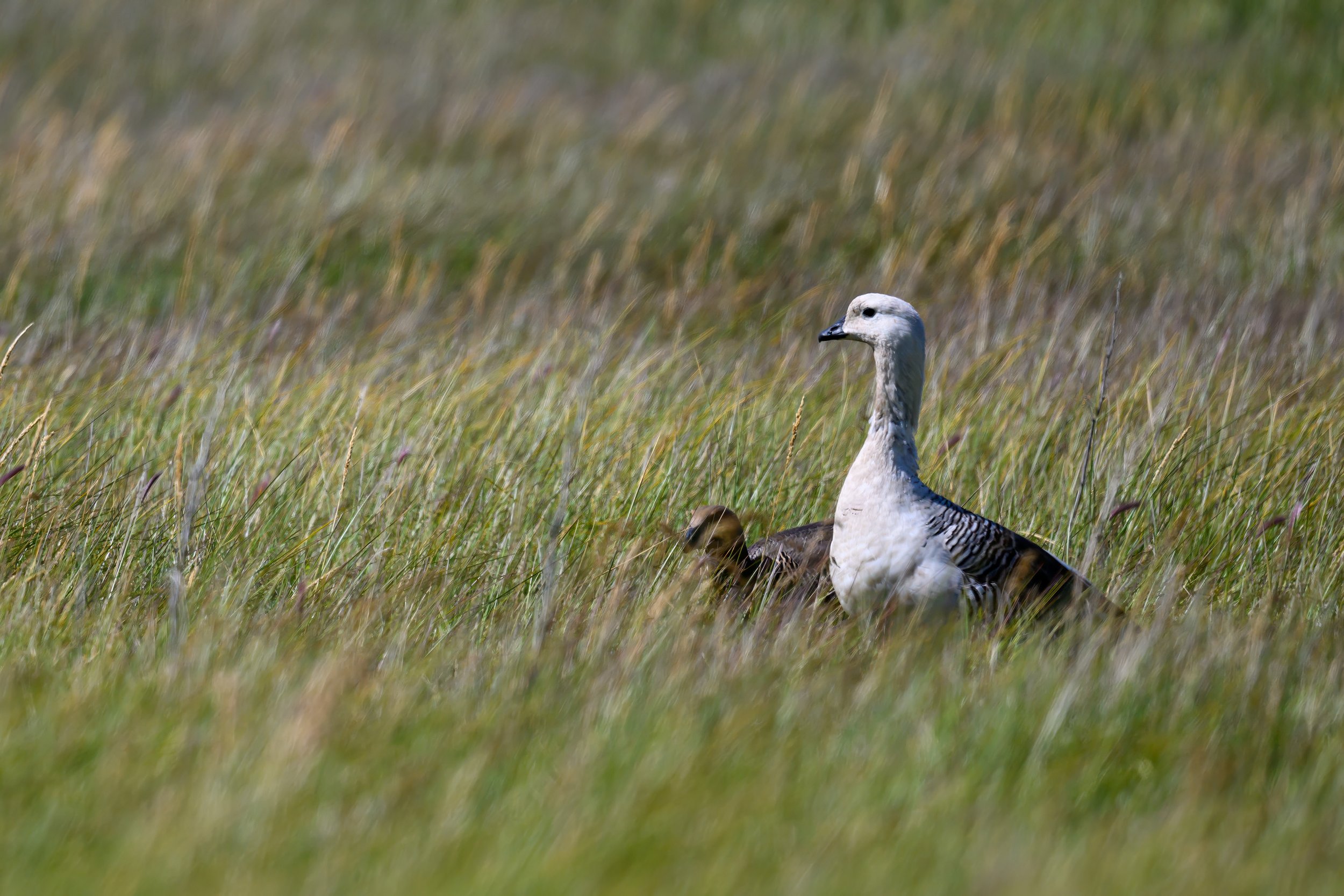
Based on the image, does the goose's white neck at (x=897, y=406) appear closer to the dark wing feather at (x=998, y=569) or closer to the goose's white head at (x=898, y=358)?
the goose's white head at (x=898, y=358)

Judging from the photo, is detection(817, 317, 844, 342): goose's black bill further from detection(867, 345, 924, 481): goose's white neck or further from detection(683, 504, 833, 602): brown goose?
detection(683, 504, 833, 602): brown goose

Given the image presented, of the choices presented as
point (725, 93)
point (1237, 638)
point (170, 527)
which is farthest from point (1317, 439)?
point (725, 93)

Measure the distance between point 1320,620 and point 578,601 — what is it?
1827 mm

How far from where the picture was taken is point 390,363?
534cm

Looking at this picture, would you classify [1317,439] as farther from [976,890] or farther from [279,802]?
[279,802]

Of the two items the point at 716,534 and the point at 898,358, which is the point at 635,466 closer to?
the point at 716,534

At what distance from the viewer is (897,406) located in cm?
383

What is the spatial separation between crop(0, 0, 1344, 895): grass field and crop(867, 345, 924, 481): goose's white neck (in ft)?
0.76

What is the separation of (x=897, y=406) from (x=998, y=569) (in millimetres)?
535

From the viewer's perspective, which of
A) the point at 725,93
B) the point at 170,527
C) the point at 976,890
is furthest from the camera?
the point at 725,93

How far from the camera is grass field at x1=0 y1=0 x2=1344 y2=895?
2.40 metres

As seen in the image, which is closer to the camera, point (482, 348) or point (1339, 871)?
point (1339, 871)

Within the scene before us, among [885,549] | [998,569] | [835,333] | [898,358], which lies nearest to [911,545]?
[885,549]

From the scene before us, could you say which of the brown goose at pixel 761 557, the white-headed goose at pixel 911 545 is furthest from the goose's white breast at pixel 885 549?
the brown goose at pixel 761 557
